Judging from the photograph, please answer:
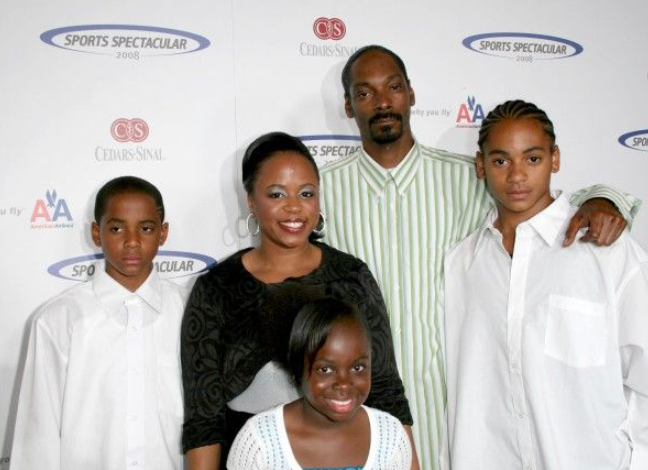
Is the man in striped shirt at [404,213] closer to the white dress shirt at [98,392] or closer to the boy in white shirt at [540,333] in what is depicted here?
the boy in white shirt at [540,333]

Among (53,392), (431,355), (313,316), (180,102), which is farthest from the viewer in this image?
(180,102)

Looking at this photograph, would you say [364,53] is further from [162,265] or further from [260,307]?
[162,265]

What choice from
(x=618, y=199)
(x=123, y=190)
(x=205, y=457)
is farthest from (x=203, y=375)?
(x=618, y=199)

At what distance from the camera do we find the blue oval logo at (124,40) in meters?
2.67

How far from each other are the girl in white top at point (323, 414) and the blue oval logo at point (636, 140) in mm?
2232

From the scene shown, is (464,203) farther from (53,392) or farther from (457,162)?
(53,392)

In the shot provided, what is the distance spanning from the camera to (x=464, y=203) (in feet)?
7.48

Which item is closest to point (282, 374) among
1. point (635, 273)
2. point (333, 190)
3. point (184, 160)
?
point (333, 190)

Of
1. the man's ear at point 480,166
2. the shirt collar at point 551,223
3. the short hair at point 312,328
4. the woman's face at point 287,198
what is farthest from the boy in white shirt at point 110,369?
the shirt collar at point 551,223

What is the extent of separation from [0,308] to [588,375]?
2.02 metres

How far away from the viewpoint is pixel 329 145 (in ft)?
9.83

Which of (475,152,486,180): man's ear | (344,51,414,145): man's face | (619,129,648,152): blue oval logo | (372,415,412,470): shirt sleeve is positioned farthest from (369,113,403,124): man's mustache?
(619,129,648,152): blue oval logo

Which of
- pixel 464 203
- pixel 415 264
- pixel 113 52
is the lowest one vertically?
pixel 415 264

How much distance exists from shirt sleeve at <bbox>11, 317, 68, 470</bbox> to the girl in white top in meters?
0.65
